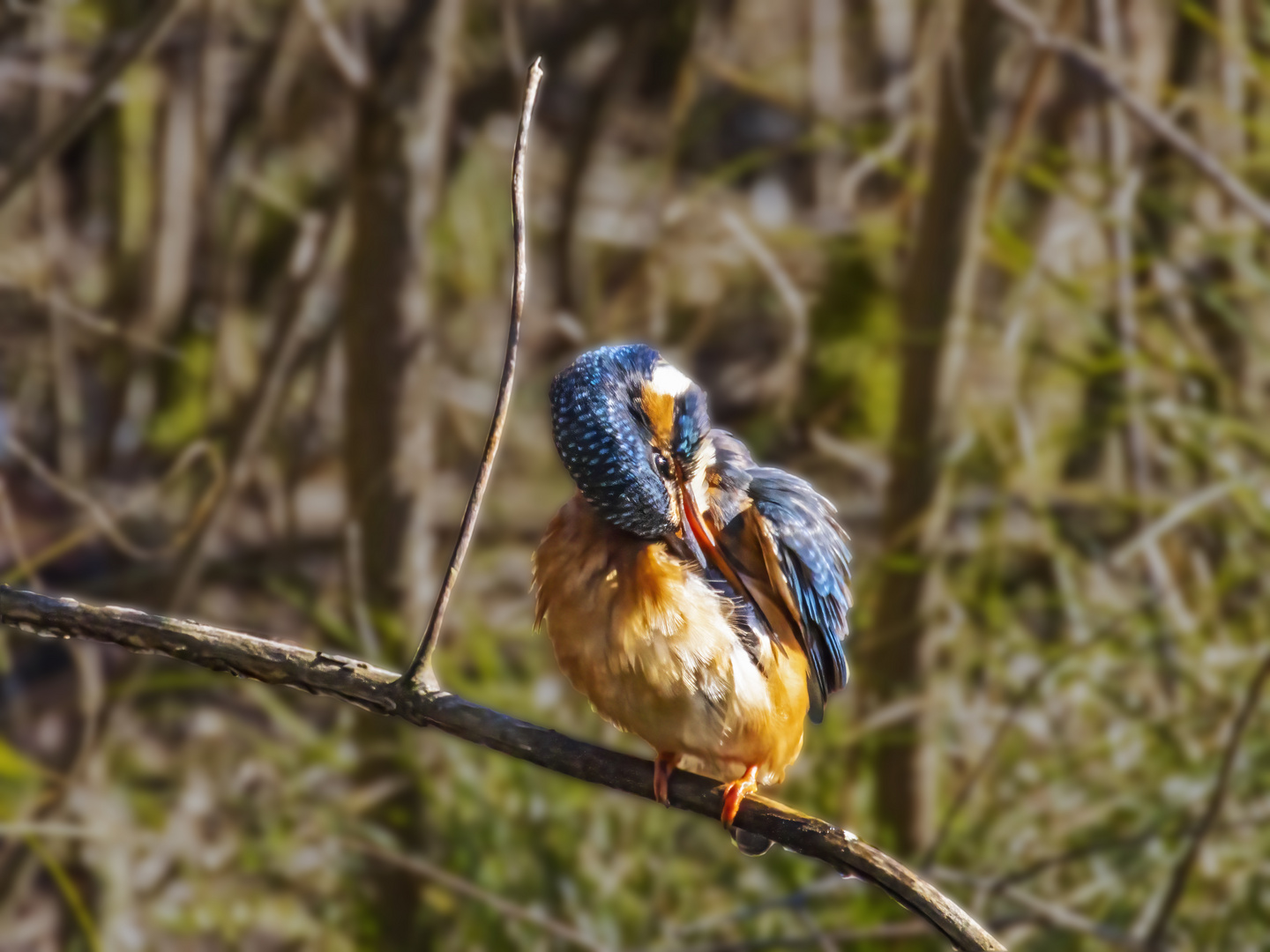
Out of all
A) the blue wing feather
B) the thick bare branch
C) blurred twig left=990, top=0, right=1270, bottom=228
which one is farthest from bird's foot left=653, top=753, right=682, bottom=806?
blurred twig left=990, top=0, right=1270, bottom=228

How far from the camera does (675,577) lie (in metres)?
1.79

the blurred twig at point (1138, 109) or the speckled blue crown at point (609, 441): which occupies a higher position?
the blurred twig at point (1138, 109)

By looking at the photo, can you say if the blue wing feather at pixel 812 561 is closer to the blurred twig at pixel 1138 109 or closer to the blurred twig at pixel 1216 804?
the blurred twig at pixel 1216 804

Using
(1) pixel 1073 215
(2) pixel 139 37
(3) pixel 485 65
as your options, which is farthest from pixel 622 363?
(3) pixel 485 65

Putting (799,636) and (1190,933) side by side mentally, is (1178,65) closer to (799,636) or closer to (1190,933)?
(1190,933)

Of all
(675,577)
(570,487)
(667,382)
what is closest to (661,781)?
(675,577)

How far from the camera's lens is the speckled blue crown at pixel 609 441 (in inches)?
66.8

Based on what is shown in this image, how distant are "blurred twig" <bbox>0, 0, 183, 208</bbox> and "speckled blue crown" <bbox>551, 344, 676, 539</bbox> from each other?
6.12ft

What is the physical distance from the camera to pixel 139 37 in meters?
3.12

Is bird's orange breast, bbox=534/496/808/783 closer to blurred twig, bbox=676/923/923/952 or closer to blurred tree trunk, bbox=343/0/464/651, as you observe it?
blurred twig, bbox=676/923/923/952

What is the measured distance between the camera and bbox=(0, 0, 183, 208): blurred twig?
311 centimetres

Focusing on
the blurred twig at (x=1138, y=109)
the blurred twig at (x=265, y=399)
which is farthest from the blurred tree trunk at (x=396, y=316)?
the blurred twig at (x=1138, y=109)

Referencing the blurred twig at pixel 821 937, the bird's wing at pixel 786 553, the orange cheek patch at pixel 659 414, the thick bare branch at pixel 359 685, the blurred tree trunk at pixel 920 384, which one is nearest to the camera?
the thick bare branch at pixel 359 685

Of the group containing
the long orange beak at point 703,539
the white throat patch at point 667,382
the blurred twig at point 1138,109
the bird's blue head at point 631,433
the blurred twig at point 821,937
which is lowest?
the blurred twig at point 821,937
